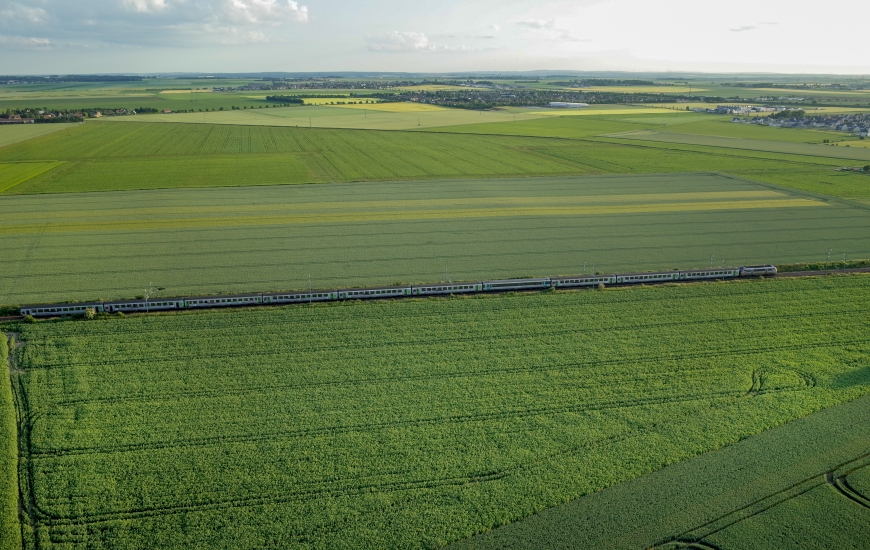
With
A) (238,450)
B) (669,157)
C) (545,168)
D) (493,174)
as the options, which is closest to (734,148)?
(669,157)

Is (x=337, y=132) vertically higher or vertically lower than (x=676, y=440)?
higher

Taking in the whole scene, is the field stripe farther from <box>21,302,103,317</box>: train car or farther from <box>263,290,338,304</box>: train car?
<box>21,302,103,317</box>: train car

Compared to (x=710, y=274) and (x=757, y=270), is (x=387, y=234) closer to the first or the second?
(x=710, y=274)

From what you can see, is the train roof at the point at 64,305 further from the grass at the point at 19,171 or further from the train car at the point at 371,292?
the grass at the point at 19,171

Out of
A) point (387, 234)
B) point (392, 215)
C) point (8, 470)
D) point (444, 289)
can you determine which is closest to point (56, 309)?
point (8, 470)

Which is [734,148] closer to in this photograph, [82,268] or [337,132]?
[337,132]

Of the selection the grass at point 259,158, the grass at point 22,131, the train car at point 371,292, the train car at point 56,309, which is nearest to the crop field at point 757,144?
the grass at point 259,158
